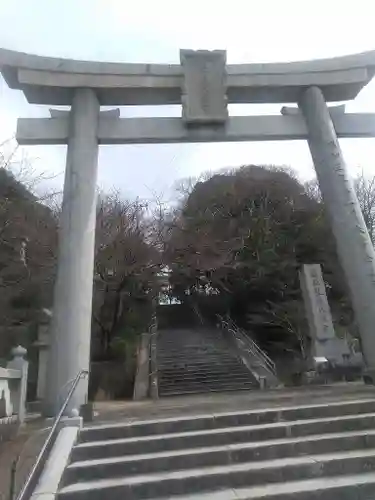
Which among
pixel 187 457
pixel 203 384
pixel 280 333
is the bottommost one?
pixel 187 457

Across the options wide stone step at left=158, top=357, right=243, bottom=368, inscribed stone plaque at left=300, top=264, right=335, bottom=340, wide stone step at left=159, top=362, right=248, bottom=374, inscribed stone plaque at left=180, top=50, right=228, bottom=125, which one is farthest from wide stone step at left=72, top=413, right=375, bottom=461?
wide stone step at left=158, top=357, right=243, bottom=368

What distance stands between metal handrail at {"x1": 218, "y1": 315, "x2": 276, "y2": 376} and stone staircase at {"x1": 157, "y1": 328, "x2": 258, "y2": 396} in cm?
57

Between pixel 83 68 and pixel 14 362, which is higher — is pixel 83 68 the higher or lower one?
the higher one

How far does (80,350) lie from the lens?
6.36 m

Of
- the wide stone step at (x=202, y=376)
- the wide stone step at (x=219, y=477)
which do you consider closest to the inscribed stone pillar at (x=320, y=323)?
the wide stone step at (x=202, y=376)

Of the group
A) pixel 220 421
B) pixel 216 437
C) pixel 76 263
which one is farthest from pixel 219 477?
pixel 76 263

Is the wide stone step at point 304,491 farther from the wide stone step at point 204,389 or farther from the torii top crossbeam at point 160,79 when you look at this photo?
the wide stone step at point 204,389

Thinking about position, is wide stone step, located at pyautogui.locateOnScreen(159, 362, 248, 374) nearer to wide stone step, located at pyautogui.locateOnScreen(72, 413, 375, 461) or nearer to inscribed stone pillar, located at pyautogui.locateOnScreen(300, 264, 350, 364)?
inscribed stone pillar, located at pyautogui.locateOnScreen(300, 264, 350, 364)

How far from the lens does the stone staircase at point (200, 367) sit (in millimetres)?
13506

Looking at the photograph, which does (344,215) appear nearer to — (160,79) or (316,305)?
(160,79)

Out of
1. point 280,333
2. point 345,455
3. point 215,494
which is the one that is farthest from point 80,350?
point 280,333

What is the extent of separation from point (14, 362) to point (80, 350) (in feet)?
8.59

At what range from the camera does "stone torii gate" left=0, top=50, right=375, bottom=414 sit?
7383 mm

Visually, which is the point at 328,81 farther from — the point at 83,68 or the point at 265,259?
the point at 265,259
